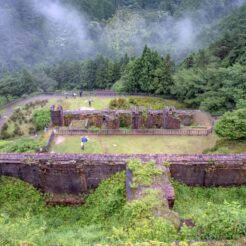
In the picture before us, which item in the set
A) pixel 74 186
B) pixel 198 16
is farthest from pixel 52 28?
pixel 74 186

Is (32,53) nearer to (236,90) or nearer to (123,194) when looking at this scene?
(236,90)

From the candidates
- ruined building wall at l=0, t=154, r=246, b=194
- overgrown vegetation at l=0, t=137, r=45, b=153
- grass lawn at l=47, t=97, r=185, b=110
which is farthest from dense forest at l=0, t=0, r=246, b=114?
overgrown vegetation at l=0, t=137, r=45, b=153

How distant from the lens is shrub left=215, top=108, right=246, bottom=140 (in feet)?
77.6

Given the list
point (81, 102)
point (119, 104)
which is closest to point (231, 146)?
point (119, 104)

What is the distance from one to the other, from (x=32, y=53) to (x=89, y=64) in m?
49.8

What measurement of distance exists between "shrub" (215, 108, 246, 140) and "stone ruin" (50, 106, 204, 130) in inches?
179

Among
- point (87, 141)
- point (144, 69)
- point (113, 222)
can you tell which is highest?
point (144, 69)

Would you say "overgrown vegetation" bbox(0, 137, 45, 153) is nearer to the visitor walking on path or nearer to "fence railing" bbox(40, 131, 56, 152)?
"fence railing" bbox(40, 131, 56, 152)

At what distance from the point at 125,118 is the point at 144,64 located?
41.2ft

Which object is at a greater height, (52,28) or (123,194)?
(52,28)

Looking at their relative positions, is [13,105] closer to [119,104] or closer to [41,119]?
[41,119]

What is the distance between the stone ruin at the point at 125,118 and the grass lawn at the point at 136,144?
7.64 ft

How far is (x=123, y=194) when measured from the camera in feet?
57.5

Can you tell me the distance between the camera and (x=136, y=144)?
82.8 feet
